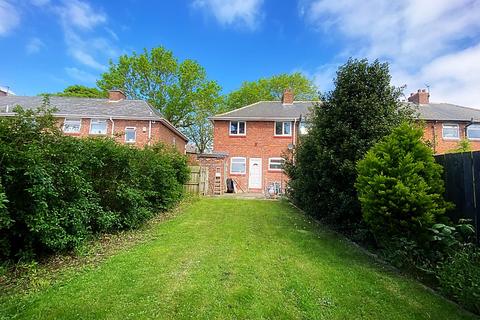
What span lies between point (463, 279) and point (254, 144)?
18.3 m

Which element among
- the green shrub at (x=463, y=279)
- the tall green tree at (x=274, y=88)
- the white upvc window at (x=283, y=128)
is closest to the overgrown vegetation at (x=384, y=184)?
the green shrub at (x=463, y=279)

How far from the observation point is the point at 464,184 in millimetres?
4551

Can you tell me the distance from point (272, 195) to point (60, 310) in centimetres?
1390

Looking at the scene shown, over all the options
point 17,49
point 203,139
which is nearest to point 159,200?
point 17,49

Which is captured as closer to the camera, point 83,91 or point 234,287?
point 234,287

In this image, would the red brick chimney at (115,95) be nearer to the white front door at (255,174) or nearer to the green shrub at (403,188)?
the white front door at (255,174)

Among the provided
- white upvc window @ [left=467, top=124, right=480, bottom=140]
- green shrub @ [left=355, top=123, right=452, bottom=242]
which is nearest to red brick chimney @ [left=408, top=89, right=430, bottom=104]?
white upvc window @ [left=467, top=124, right=480, bottom=140]

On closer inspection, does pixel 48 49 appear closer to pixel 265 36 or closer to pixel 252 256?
pixel 265 36

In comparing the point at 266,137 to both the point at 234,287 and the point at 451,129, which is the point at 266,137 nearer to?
the point at 451,129

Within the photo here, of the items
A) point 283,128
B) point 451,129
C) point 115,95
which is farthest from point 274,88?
point 451,129

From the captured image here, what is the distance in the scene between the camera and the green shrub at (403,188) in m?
4.41

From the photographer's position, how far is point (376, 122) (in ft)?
21.8

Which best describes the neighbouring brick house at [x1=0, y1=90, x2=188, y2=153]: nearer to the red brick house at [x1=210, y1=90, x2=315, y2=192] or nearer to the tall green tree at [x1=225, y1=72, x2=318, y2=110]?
the red brick house at [x1=210, y1=90, x2=315, y2=192]

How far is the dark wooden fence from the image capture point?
432cm
